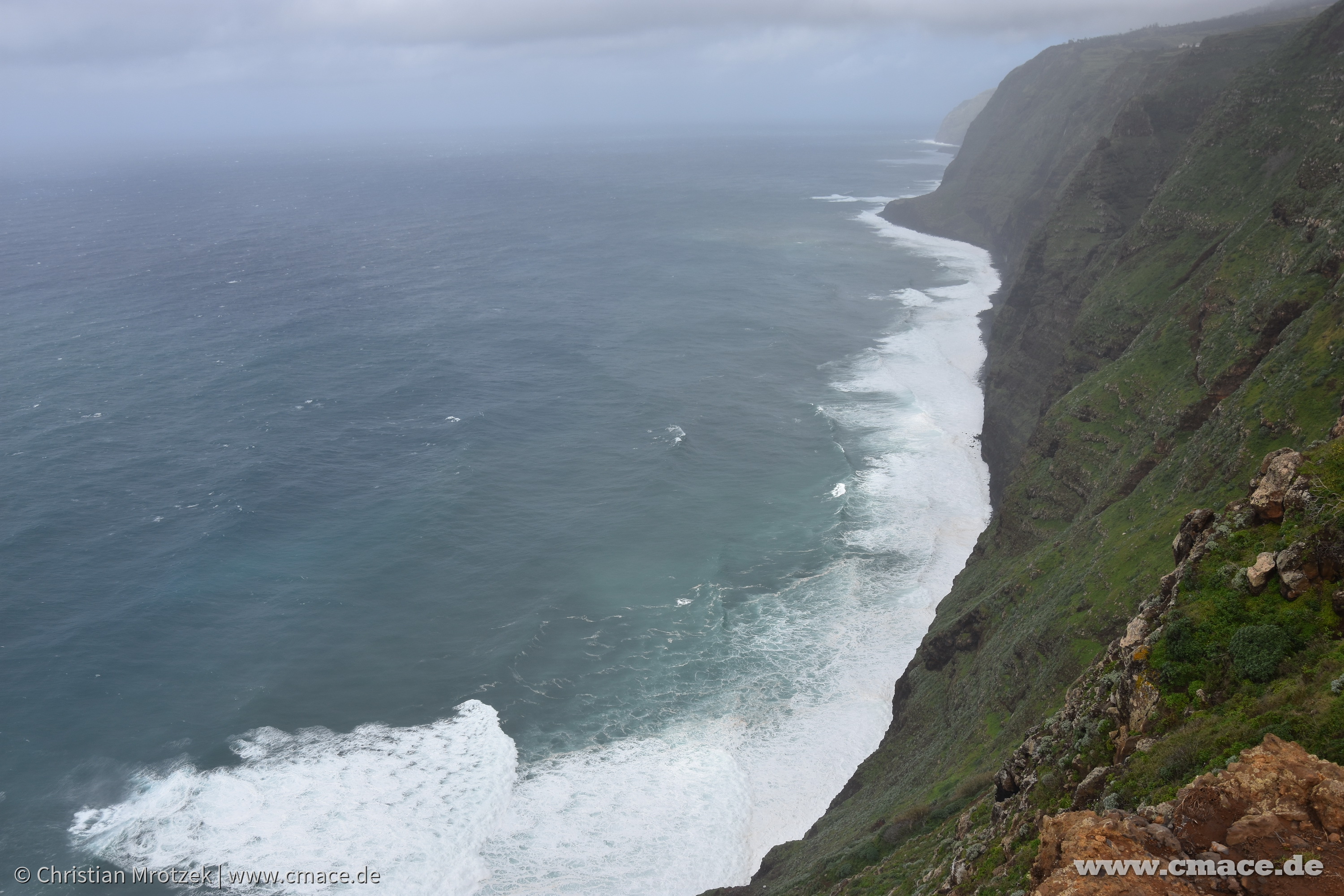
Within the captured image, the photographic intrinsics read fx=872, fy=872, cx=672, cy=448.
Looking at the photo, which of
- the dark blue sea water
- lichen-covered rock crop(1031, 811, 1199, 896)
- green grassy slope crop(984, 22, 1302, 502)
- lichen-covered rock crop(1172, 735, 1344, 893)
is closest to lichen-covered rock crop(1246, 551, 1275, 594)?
lichen-covered rock crop(1172, 735, 1344, 893)

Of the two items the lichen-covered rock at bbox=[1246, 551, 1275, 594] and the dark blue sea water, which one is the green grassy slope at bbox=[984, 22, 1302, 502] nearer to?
the dark blue sea water

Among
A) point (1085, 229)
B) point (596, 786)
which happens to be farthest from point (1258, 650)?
point (1085, 229)

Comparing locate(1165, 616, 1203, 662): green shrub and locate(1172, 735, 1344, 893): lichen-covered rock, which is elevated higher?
locate(1172, 735, 1344, 893): lichen-covered rock

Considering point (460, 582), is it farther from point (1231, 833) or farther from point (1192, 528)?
point (1231, 833)

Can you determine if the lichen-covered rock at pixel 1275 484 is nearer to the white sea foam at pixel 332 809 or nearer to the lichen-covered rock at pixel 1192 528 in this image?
the lichen-covered rock at pixel 1192 528

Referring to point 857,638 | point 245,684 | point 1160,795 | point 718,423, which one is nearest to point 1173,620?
point 1160,795

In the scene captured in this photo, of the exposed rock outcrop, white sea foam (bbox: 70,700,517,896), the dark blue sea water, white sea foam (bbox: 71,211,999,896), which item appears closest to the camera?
the exposed rock outcrop
